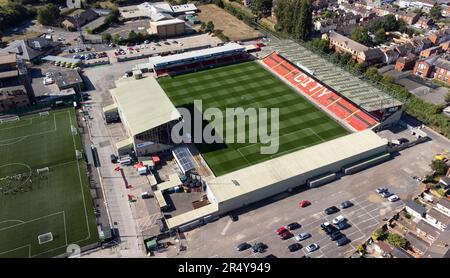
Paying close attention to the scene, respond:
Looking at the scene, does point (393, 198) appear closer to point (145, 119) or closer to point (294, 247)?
point (294, 247)

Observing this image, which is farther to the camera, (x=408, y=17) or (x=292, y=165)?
(x=408, y=17)

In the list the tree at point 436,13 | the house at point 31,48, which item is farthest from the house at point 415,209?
the tree at point 436,13

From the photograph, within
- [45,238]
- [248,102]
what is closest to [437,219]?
[248,102]

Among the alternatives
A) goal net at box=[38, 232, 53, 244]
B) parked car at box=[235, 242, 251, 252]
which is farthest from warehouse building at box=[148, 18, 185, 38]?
parked car at box=[235, 242, 251, 252]

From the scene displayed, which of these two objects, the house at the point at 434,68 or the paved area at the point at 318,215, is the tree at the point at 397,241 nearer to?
the paved area at the point at 318,215

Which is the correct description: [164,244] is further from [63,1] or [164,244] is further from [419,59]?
[63,1]

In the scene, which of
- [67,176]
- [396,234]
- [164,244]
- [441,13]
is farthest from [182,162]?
[441,13]
